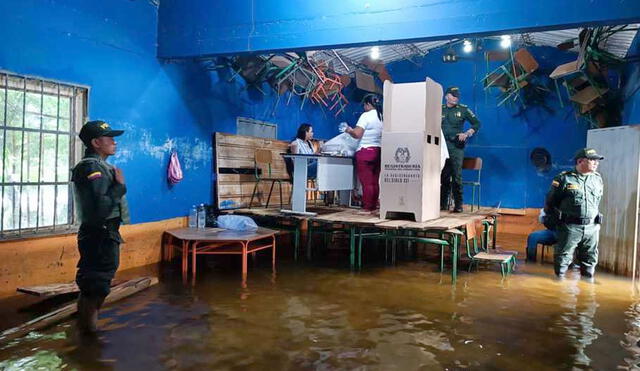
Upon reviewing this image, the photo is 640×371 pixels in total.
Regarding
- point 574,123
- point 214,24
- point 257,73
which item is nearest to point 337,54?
point 257,73

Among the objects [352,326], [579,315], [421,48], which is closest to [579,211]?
[579,315]

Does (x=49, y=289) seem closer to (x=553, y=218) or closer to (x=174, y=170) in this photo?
(x=174, y=170)

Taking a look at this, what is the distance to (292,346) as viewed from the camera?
3639 millimetres

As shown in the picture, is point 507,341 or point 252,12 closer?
point 507,341

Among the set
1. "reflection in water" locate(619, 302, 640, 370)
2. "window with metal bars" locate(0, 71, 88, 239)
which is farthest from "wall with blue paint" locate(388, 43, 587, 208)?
"window with metal bars" locate(0, 71, 88, 239)

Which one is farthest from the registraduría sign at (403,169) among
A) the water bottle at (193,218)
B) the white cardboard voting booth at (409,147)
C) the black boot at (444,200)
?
the water bottle at (193,218)

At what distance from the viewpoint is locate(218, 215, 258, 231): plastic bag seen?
695 centimetres

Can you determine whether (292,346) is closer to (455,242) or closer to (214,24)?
(455,242)

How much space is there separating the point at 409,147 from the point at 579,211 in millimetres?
2263

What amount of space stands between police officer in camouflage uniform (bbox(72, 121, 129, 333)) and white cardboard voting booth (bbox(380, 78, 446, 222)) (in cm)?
349

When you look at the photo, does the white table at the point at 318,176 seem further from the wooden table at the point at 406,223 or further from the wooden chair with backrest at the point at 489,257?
the wooden chair with backrest at the point at 489,257

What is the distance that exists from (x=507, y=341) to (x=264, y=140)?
5955 millimetres

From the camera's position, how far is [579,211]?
19.9ft

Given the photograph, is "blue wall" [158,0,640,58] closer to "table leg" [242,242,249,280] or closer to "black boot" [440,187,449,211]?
"table leg" [242,242,249,280]
